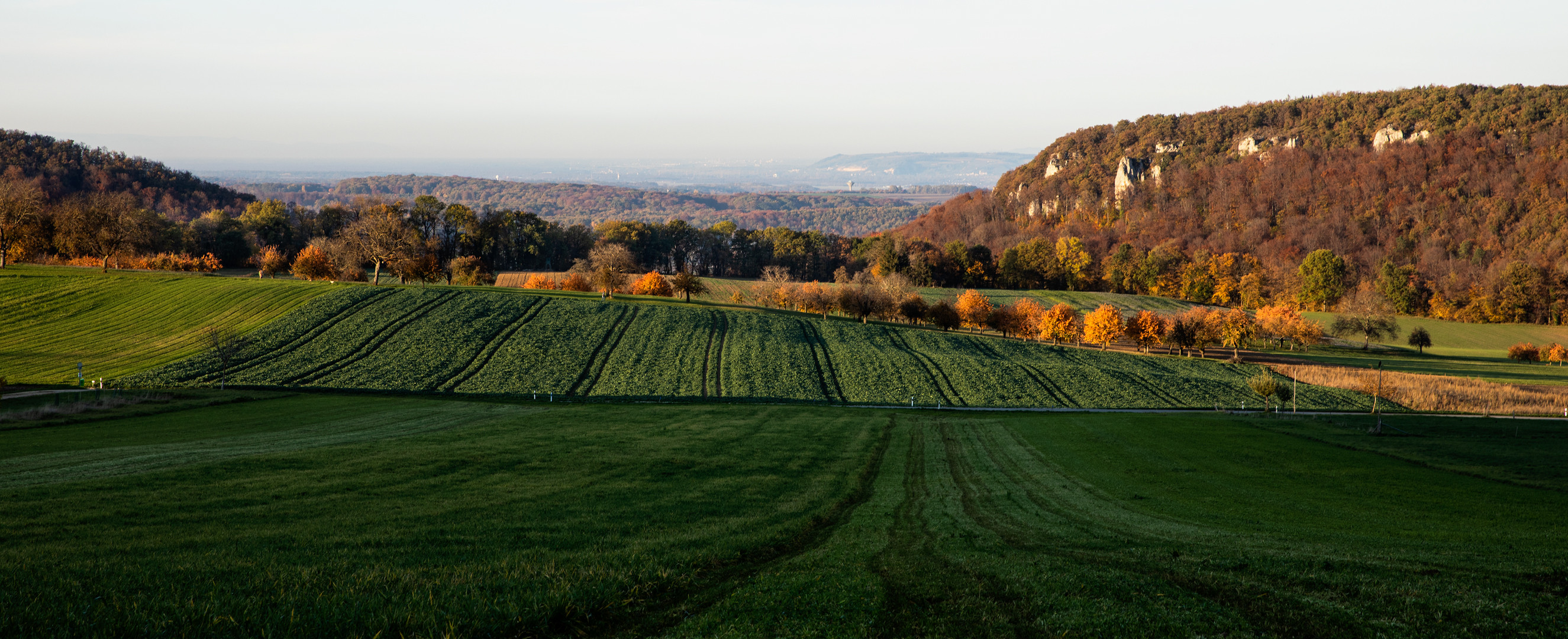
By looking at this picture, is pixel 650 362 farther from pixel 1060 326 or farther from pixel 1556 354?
pixel 1556 354

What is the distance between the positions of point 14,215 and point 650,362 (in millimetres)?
78669

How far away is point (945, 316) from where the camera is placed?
98250mm

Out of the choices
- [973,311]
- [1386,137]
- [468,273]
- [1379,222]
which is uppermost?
[1386,137]

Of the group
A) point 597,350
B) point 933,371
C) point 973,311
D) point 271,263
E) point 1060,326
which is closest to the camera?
point 933,371

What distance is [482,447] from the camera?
28.1 meters

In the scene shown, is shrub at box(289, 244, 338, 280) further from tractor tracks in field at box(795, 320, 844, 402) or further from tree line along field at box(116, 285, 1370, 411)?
tractor tracks in field at box(795, 320, 844, 402)

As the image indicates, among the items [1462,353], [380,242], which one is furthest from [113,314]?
[1462,353]

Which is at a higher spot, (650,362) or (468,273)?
(468,273)

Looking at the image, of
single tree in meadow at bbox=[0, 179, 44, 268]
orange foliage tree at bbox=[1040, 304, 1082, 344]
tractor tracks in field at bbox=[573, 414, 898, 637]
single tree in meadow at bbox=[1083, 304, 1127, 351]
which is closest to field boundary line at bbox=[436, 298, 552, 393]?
tractor tracks in field at bbox=[573, 414, 898, 637]

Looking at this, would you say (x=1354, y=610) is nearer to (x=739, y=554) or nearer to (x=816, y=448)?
(x=739, y=554)

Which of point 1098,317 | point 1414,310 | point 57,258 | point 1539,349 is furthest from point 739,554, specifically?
point 1414,310

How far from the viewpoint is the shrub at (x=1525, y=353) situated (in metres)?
95.2

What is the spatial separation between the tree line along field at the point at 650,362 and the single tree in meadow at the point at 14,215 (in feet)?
124

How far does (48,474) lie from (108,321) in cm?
6224
